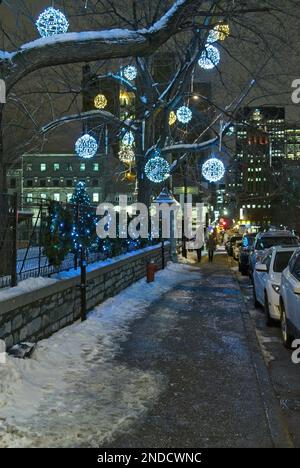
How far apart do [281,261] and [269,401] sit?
616 cm

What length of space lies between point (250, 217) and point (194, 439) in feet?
430

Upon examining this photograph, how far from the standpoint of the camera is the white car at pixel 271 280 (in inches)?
445

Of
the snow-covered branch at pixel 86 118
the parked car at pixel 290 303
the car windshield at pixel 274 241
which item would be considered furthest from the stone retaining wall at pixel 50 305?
the snow-covered branch at pixel 86 118

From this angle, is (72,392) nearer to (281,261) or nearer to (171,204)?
(281,261)

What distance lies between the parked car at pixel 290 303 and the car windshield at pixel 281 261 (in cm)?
213

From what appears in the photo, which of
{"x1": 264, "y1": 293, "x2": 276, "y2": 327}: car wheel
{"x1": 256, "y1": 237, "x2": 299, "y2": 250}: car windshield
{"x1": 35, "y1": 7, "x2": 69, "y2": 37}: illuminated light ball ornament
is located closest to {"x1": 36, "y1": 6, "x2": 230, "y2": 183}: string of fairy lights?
{"x1": 35, "y1": 7, "x2": 69, "y2": 37}: illuminated light ball ornament

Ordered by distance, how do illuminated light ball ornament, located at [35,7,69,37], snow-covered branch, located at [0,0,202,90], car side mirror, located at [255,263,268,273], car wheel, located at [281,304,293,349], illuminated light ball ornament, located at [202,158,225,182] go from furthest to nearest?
illuminated light ball ornament, located at [202,158,225,182]
car side mirror, located at [255,263,268,273]
illuminated light ball ornament, located at [35,7,69,37]
snow-covered branch, located at [0,0,202,90]
car wheel, located at [281,304,293,349]

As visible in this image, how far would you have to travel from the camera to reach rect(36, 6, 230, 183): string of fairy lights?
34.6ft

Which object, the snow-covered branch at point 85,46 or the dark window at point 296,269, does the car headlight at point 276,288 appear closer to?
the dark window at point 296,269

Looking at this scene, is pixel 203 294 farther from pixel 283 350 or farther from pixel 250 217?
pixel 250 217

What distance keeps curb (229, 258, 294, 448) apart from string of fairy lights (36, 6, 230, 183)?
19.6 feet

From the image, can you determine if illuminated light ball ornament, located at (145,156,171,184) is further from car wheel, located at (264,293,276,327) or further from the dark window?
the dark window

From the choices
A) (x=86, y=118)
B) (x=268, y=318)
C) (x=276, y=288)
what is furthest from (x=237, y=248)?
(x=276, y=288)

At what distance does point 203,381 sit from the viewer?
7383 millimetres
